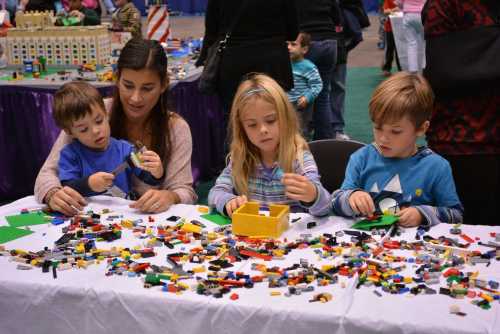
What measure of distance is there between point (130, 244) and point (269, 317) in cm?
62

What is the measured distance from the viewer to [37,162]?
4473mm

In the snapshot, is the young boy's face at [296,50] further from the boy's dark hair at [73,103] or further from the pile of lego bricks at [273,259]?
the pile of lego bricks at [273,259]

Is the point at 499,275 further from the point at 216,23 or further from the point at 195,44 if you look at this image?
the point at 195,44

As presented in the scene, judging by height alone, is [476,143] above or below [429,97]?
below

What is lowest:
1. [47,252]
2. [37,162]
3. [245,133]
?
[37,162]

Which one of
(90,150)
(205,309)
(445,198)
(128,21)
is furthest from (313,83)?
(205,309)

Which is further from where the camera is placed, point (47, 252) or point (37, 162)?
point (37, 162)

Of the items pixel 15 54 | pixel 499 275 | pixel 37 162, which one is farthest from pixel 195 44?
pixel 499 275

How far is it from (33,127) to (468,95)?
10.0 ft

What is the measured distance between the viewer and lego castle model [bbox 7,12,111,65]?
4.93m

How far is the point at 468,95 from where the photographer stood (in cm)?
231

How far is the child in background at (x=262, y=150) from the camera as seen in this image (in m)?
2.34

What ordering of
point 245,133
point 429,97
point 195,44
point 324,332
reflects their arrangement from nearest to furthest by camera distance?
point 324,332 < point 429,97 < point 245,133 < point 195,44

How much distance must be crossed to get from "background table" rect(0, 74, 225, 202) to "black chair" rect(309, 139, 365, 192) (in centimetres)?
187
